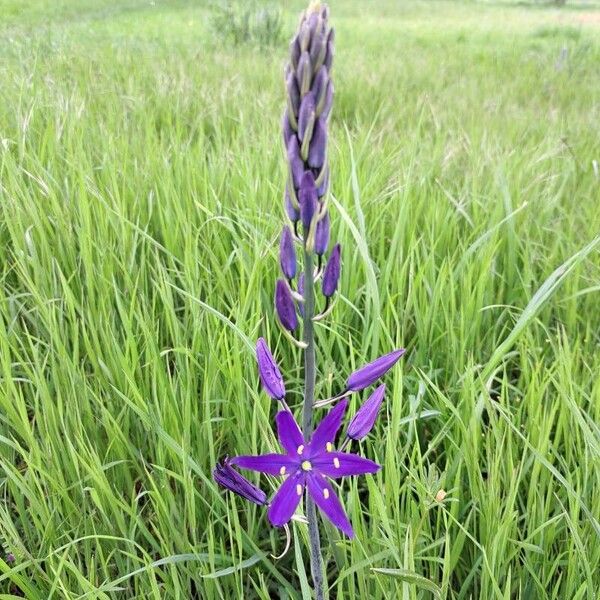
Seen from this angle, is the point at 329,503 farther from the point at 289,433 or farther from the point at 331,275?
the point at 331,275

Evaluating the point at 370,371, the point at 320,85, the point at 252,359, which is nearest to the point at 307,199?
the point at 320,85

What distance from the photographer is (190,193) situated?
87.5 inches

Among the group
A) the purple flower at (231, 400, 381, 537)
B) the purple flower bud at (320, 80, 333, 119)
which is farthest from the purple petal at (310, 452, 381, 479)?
the purple flower bud at (320, 80, 333, 119)

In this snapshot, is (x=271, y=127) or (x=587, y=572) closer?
(x=587, y=572)

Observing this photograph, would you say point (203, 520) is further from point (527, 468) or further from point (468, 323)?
point (468, 323)

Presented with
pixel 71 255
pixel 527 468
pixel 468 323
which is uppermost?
pixel 71 255

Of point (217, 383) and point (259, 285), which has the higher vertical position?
point (259, 285)

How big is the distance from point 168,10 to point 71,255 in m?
16.4

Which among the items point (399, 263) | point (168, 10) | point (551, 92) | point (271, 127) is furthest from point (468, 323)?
point (168, 10)

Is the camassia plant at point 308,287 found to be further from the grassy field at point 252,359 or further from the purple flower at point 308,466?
the grassy field at point 252,359

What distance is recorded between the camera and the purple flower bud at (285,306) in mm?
798

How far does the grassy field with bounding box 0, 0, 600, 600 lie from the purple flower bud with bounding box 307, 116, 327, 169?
0.47m

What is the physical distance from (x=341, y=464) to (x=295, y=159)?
0.41m

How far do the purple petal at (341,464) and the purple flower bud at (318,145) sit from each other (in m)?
0.38
